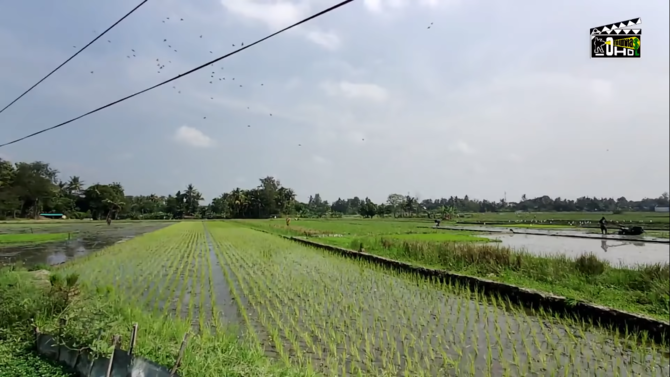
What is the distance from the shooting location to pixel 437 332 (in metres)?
5.09

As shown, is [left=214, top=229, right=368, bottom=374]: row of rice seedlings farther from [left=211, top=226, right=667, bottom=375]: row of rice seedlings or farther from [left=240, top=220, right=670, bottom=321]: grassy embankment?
[left=240, top=220, right=670, bottom=321]: grassy embankment

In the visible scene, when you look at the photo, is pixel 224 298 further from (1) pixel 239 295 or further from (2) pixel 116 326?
(2) pixel 116 326

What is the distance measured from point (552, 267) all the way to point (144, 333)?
8.26 meters

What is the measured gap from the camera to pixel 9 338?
4500mm

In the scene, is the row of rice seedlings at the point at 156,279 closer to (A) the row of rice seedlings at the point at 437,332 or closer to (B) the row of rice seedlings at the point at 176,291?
(B) the row of rice seedlings at the point at 176,291

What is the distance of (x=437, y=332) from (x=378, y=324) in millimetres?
811

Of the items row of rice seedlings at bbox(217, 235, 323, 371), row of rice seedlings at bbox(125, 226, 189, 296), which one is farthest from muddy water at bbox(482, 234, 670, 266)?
row of rice seedlings at bbox(125, 226, 189, 296)

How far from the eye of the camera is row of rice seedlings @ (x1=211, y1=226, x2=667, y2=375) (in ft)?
13.4

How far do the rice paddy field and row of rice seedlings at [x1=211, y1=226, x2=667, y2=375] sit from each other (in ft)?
0.05

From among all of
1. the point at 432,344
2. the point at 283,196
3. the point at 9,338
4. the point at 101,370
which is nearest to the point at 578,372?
the point at 432,344

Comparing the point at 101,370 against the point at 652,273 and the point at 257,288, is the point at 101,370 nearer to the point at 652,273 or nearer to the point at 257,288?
the point at 257,288

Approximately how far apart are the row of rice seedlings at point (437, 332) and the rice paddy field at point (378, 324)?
0.01 m

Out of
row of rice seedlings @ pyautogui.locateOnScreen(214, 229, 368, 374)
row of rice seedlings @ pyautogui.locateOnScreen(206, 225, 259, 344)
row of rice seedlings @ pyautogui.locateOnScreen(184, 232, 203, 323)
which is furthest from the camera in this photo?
row of rice seedlings @ pyautogui.locateOnScreen(184, 232, 203, 323)

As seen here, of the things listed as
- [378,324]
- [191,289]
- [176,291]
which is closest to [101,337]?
[378,324]
